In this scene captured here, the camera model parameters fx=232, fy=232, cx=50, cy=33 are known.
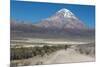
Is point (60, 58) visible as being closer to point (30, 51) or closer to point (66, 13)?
point (30, 51)

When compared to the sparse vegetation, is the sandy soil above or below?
below

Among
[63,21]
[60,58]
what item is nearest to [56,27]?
[63,21]

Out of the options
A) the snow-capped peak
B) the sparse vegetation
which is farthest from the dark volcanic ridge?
the sparse vegetation

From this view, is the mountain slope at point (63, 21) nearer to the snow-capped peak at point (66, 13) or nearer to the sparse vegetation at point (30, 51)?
the snow-capped peak at point (66, 13)

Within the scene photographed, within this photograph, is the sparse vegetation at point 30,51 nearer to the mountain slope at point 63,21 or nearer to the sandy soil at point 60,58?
the sandy soil at point 60,58

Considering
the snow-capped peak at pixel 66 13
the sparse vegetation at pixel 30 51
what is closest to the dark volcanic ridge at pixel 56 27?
the snow-capped peak at pixel 66 13

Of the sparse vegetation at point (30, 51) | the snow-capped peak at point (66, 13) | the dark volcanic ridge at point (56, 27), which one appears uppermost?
the snow-capped peak at point (66, 13)

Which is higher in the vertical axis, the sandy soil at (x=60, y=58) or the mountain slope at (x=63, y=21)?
the mountain slope at (x=63, y=21)

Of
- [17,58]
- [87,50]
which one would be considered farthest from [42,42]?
[87,50]

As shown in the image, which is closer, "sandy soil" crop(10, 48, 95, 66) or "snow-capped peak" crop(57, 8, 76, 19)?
"sandy soil" crop(10, 48, 95, 66)

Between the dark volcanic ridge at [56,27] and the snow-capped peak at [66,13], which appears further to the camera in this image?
the snow-capped peak at [66,13]

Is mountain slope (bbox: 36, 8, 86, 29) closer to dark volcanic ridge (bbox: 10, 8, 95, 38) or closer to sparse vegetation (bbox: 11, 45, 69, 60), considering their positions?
dark volcanic ridge (bbox: 10, 8, 95, 38)
